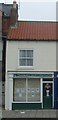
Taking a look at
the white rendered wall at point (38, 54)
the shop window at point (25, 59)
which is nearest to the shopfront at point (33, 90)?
the white rendered wall at point (38, 54)

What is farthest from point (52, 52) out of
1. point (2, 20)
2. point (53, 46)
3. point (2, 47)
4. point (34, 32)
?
point (2, 20)

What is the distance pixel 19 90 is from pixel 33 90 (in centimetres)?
120

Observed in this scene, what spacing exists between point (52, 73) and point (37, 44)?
2790 millimetres

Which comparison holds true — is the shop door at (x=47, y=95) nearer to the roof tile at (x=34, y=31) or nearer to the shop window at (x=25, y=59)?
the shop window at (x=25, y=59)

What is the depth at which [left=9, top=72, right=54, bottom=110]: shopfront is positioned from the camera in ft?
103

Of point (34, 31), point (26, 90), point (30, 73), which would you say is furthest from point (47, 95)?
point (34, 31)

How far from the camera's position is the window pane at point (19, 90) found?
31797 mm

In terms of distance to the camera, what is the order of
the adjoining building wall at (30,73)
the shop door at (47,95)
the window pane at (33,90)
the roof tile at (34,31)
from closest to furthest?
1. the adjoining building wall at (30,73)
2. the shop door at (47,95)
3. the window pane at (33,90)
4. the roof tile at (34,31)

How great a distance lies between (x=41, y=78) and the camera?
31.5 metres

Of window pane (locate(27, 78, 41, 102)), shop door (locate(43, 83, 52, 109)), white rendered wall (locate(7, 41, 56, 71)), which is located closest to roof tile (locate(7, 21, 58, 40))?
white rendered wall (locate(7, 41, 56, 71))

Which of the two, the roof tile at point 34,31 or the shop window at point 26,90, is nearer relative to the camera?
the shop window at point 26,90

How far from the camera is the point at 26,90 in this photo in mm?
31844

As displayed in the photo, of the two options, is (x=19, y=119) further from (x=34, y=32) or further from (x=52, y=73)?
(x=34, y=32)

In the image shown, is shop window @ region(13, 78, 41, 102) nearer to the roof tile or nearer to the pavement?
the pavement
